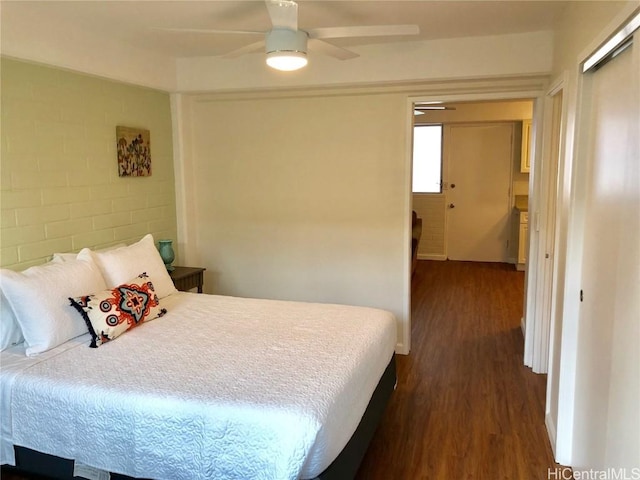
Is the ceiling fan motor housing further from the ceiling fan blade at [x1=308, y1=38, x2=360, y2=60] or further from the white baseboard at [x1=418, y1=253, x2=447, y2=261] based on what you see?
the white baseboard at [x1=418, y1=253, x2=447, y2=261]

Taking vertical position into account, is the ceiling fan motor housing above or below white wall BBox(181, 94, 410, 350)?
above

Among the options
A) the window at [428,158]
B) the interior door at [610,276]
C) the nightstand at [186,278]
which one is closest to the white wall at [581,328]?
the interior door at [610,276]

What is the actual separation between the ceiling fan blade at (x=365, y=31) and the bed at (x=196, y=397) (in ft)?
5.09

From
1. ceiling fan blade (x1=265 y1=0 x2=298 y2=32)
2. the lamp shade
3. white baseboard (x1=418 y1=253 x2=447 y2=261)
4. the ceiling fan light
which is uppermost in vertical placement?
ceiling fan blade (x1=265 y1=0 x2=298 y2=32)

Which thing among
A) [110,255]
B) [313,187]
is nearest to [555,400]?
[313,187]

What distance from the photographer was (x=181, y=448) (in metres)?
1.99

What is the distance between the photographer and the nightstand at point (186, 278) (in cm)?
386

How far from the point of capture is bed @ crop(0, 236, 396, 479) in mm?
1922

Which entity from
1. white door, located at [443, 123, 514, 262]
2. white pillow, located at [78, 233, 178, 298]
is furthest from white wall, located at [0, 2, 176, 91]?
white door, located at [443, 123, 514, 262]

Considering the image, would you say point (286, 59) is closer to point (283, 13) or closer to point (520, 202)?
point (283, 13)

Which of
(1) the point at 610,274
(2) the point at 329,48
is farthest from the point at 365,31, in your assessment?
(1) the point at 610,274

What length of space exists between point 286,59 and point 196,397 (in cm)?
167

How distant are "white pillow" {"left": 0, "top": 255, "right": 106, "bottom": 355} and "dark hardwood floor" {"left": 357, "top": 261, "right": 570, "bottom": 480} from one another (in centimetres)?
174

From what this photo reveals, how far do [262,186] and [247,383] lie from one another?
2.57 meters
